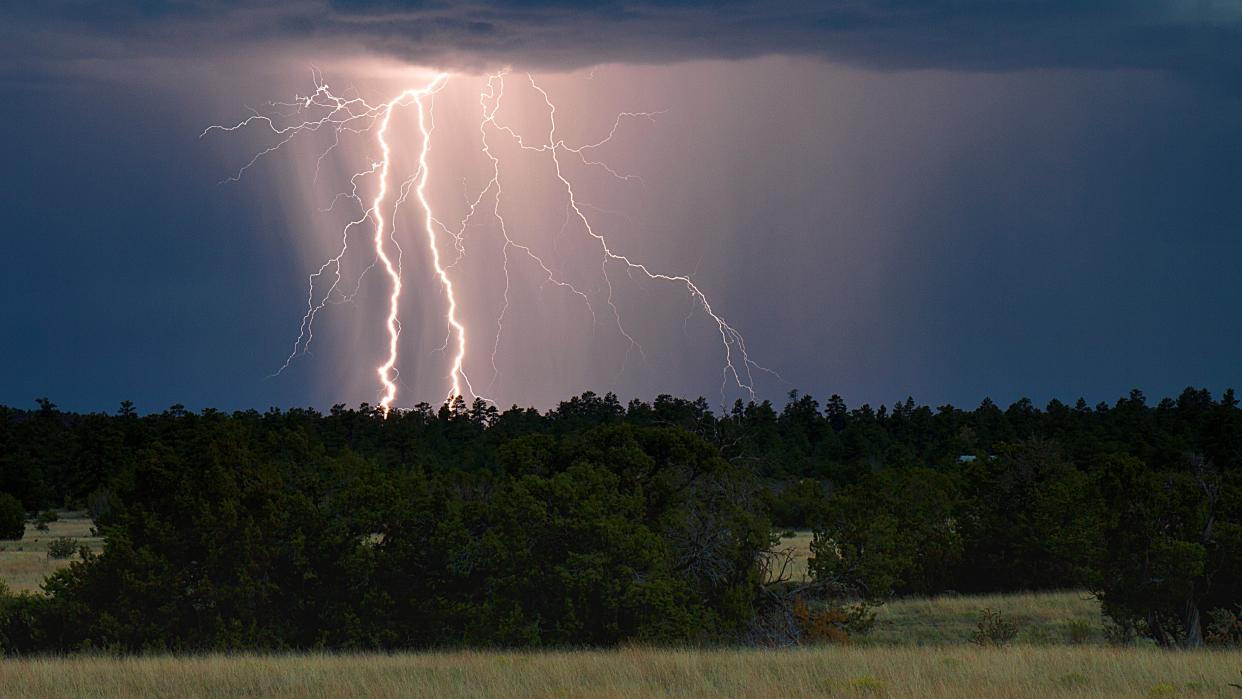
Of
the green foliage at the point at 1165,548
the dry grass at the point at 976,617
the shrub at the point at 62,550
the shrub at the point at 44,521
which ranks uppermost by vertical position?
the green foliage at the point at 1165,548

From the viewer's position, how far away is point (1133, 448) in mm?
61094

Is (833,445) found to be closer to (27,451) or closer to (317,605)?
(27,451)

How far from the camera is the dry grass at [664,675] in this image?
1388cm

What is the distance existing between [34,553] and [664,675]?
37.9 metres

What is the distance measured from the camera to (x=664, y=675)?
15195mm

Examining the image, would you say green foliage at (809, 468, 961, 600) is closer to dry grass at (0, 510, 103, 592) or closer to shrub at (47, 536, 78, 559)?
dry grass at (0, 510, 103, 592)

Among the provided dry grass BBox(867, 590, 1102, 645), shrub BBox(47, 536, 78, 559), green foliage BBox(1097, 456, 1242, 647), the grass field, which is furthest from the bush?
green foliage BBox(1097, 456, 1242, 647)

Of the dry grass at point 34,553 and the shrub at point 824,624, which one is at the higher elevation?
the shrub at point 824,624

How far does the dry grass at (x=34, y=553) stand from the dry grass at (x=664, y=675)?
1087 cm


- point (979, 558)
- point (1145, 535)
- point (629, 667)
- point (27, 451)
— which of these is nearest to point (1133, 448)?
point (979, 558)

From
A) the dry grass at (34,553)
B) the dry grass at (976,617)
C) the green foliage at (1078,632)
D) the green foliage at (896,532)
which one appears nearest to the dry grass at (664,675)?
the green foliage at (1078,632)

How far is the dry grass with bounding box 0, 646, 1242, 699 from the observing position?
13.9 metres

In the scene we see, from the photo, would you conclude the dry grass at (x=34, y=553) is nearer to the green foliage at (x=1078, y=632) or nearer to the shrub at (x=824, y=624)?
the shrub at (x=824, y=624)

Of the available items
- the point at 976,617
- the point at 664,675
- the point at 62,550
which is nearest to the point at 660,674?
the point at 664,675
